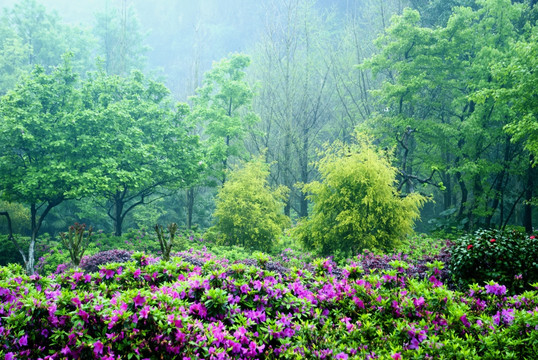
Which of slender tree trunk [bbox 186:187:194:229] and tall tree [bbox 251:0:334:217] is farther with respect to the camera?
tall tree [bbox 251:0:334:217]

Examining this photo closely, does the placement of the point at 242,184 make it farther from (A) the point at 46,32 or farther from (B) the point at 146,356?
(A) the point at 46,32

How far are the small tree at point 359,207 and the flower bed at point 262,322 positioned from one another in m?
5.01

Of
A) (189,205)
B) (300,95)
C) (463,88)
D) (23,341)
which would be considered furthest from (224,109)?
(23,341)

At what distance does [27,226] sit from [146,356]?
14.3 m

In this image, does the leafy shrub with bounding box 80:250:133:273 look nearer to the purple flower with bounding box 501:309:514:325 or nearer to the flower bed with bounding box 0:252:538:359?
the flower bed with bounding box 0:252:538:359

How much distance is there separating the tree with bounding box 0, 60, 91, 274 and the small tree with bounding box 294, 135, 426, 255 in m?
6.43

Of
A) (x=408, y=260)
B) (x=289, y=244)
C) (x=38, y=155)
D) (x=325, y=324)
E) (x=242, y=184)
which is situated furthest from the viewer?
(x=289, y=244)

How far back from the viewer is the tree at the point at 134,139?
34.7 feet

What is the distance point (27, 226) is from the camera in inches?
539

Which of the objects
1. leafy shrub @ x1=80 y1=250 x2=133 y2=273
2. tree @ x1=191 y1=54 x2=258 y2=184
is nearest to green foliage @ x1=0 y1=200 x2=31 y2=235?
leafy shrub @ x1=80 y1=250 x2=133 y2=273

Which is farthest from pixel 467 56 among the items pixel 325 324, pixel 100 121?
pixel 325 324

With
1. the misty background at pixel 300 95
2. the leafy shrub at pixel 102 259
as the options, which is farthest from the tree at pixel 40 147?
the misty background at pixel 300 95

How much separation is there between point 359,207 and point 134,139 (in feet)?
24.9

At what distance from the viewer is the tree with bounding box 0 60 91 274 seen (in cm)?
946
